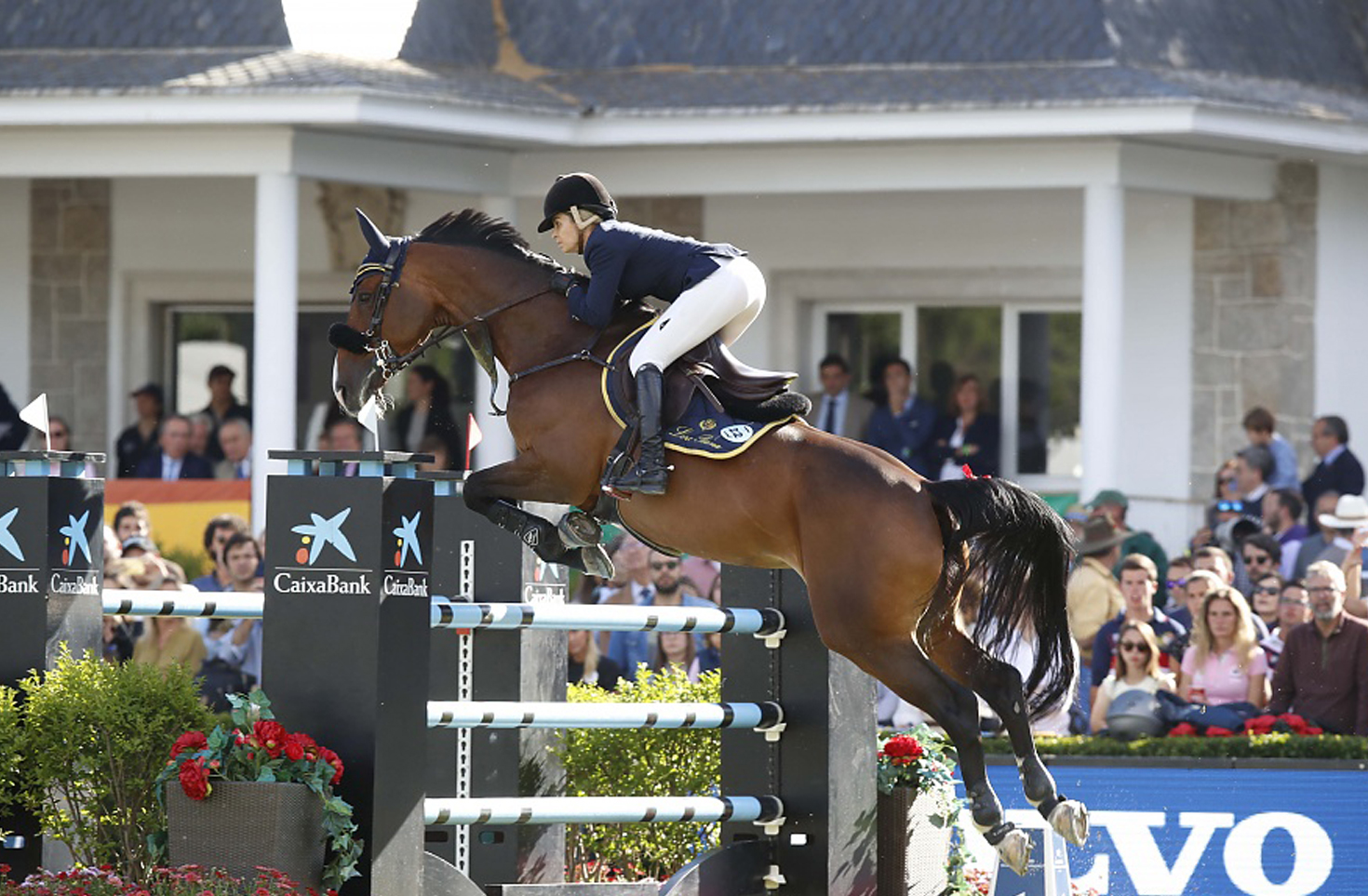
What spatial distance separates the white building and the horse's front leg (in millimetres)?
7091

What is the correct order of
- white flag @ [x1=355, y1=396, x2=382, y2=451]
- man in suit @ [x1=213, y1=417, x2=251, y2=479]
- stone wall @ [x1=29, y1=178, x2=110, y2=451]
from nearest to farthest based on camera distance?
white flag @ [x1=355, y1=396, x2=382, y2=451], man in suit @ [x1=213, y1=417, x2=251, y2=479], stone wall @ [x1=29, y1=178, x2=110, y2=451]

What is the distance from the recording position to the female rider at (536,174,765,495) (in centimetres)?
741

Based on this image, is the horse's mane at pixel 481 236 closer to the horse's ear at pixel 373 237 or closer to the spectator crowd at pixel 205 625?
the horse's ear at pixel 373 237

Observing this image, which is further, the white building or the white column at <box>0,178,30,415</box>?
the white column at <box>0,178,30,415</box>

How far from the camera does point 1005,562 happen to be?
7539 mm

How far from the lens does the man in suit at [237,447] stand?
1538 centimetres

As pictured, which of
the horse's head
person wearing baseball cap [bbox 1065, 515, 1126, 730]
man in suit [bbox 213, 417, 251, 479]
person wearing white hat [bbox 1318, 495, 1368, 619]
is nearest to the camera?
the horse's head

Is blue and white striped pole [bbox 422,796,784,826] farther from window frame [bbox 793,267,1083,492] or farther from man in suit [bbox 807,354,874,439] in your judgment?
window frame [bbox 793,267,1083,492]

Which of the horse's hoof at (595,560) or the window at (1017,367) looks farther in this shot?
the window at (1017,367)

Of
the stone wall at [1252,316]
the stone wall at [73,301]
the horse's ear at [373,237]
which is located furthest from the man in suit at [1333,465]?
the stone wall at [73,301]

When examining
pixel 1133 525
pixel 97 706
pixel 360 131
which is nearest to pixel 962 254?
pixel 1133 525

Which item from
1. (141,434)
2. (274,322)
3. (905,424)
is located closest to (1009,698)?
(905,424)

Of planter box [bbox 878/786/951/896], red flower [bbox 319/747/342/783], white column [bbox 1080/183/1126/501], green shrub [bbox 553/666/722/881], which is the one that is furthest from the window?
red flower [bbox 319/747/342/783]

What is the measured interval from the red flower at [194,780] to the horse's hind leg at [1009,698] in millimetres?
2305
